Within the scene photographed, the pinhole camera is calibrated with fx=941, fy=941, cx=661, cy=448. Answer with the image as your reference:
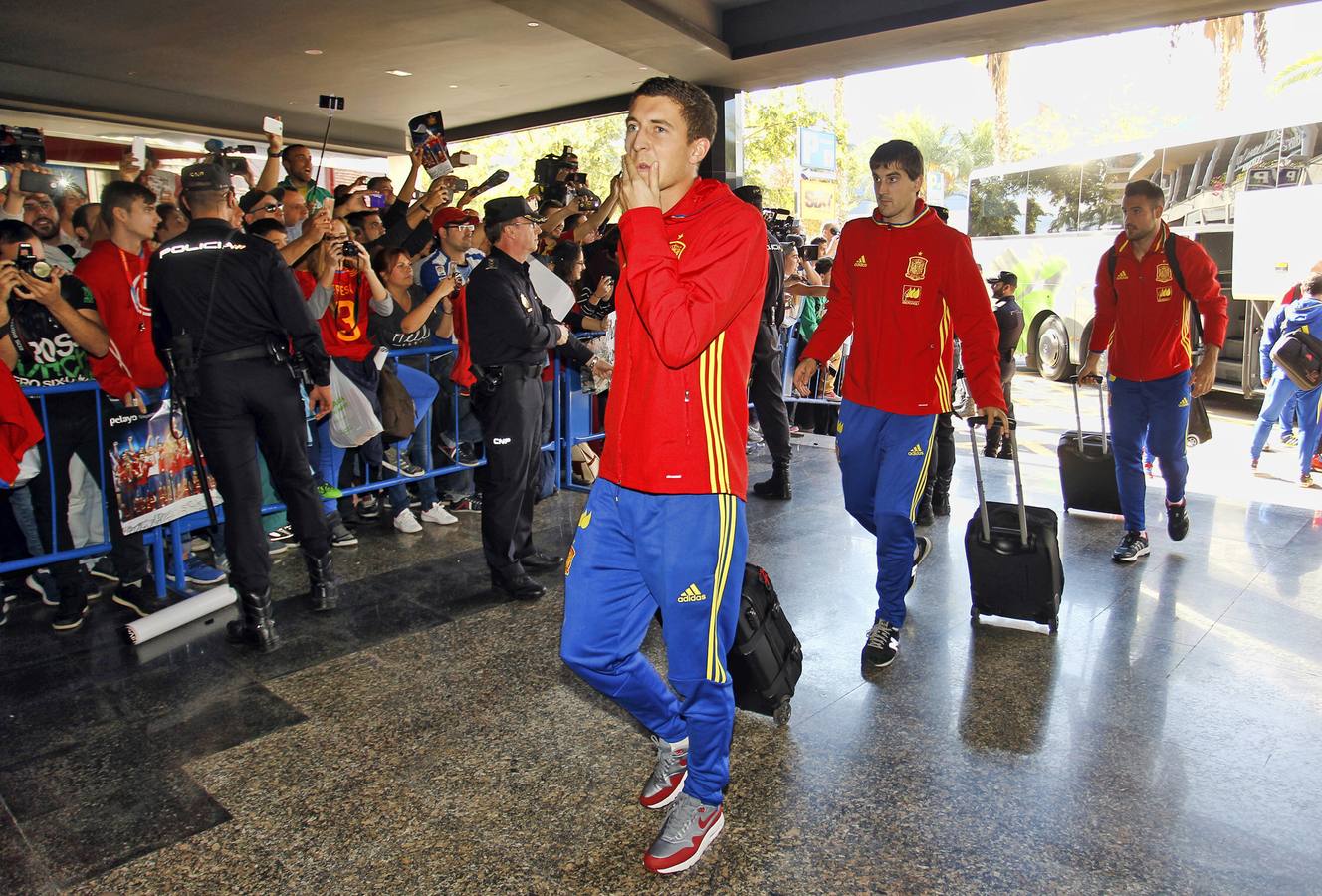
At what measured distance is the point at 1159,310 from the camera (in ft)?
18.2

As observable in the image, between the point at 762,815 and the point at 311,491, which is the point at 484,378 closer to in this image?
the point at 311,491

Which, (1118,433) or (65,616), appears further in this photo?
(1118,433)

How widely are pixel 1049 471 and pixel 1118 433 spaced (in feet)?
8.03

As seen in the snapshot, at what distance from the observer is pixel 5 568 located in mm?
4621

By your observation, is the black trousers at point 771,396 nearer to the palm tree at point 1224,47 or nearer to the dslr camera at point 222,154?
the dslr camera at point 222,154

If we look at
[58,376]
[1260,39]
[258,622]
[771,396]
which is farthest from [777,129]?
[258,622]

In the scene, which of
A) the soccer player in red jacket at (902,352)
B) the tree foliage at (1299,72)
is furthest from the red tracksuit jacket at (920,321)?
the tree foliage at (1299,72)

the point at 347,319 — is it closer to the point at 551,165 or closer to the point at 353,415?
the point at 353,415

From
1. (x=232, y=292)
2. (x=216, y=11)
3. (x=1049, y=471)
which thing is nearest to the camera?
(x=232, y=292)

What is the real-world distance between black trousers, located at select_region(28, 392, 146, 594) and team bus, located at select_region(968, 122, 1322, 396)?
8.74 metres

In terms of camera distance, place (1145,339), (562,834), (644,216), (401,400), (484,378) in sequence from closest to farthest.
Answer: (644,216) < (562,834) < (484,378) < (1145,339) < (401,400)

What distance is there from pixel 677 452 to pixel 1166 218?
13506 mm

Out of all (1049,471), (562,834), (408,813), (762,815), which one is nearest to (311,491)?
(408,813)

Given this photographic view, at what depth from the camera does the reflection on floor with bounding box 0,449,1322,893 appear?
2.84 metres
